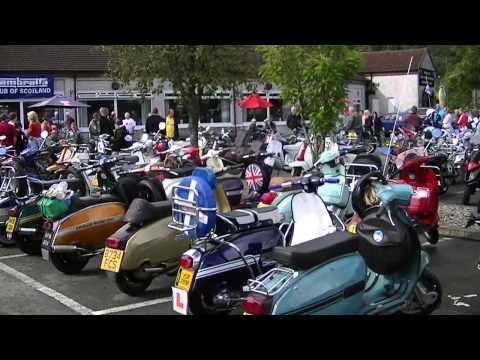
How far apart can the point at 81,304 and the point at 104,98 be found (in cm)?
2061

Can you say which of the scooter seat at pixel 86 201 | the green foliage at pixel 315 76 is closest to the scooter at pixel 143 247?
the scooter seat at pixel 86 201

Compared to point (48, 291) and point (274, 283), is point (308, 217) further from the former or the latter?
point (48, 291)

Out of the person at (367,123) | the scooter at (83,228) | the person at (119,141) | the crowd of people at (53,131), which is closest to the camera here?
the scooter at (83,228)

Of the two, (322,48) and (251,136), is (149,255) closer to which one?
(322,48)

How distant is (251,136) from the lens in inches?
529

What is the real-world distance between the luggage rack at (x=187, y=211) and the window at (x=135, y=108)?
21.3m

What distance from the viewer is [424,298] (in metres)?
4.84

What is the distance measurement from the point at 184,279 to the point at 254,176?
236 inches

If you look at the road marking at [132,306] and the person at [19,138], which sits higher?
the person at [19,138]

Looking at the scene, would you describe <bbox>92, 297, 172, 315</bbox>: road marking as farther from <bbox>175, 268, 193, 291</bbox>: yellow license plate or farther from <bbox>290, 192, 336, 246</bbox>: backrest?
<bbox>290, 192, 336, 246</bbox>: backrest

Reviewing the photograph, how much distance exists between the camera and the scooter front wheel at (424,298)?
4816 mm

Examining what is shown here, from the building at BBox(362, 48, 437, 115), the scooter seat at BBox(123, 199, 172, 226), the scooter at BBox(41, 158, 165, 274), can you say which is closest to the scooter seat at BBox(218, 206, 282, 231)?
the scooter seat at BBox(123, 199, 172, 226)

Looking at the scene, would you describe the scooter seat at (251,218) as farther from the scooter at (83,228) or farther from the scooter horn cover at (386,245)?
the scooter at (83,228)

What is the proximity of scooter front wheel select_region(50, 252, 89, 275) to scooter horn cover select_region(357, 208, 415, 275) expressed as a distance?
340 centimetres
